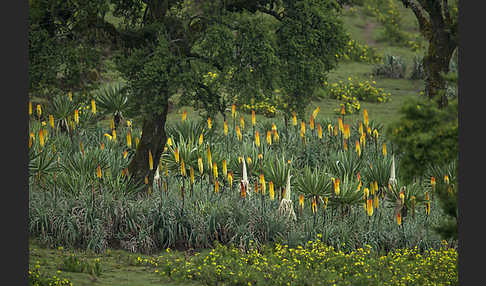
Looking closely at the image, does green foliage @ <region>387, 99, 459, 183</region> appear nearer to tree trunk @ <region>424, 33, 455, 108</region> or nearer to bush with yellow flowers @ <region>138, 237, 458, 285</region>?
bush with yellow flowers @ <region>138, 237, 458, 285</region>

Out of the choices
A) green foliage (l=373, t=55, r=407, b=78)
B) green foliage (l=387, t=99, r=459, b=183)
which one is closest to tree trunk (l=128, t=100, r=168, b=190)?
green foliage (l=387, t=99, r=459, b=183)

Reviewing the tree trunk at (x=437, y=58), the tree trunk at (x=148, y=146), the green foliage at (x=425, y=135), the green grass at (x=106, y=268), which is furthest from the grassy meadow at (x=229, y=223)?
the green foliage at (x=425, y=135)

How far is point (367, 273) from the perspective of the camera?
1280cm

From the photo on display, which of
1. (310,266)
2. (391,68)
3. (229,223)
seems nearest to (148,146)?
(229,223)

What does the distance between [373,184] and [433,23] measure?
171 inches

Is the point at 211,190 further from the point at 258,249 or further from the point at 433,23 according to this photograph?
the point at 433,23

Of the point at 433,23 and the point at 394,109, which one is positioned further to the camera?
the point at 394,109

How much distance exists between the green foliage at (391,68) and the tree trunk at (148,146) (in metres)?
17.4

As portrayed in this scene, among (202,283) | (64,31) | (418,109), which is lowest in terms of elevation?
(202,283)

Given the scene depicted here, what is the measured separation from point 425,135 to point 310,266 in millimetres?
4136

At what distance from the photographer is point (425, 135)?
31.8 feet

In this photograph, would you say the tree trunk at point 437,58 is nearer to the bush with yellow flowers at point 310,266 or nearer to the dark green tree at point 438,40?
the dark green tree at point 438,40

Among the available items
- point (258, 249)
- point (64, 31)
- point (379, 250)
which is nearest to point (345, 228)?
point (379, 250)

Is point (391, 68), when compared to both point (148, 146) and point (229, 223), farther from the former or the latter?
point (229, 223)
